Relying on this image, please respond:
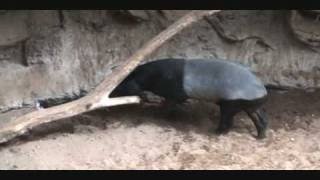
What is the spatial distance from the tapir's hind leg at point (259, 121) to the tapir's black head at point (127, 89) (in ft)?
3.40

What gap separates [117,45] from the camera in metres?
6.97

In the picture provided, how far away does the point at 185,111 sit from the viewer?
263 inches

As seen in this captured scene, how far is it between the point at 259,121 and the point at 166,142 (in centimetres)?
86

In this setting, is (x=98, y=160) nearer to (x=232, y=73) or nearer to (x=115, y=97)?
(x=115, y=97)

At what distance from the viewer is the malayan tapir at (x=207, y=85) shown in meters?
6.07

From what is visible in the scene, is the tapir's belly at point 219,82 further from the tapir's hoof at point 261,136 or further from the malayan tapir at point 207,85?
the tapir's hoof at point 261,136

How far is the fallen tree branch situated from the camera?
18.3 feet

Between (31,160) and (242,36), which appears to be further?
(242,36)

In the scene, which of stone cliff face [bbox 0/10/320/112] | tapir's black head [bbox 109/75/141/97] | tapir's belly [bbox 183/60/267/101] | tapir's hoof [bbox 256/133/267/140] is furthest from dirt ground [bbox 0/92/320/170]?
stone cliff face [bbox 0/10/320/112]

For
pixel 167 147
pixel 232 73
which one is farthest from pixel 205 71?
pixel 167 147

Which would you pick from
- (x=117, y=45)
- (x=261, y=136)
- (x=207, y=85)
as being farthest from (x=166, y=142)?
(x=117, y=45)

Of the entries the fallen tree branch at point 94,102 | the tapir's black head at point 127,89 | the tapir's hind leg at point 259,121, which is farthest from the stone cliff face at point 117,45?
the tapir's hind leg at point 259,121

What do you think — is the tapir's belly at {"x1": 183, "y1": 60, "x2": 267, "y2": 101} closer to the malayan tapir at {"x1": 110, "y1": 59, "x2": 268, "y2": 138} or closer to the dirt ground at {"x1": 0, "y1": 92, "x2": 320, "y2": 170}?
the malayan tapir at {"x1": 110, "y1": 59, "x2": 268, "y2": 138}

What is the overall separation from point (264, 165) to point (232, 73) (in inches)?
35.5
